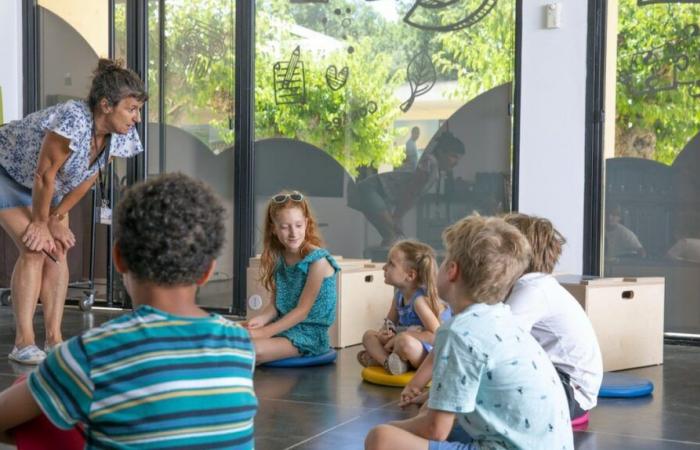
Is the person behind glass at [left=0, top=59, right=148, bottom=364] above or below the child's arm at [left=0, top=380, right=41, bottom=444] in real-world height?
above

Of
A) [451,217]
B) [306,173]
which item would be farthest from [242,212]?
[451,217]

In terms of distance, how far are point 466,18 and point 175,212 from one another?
4769 millimetres

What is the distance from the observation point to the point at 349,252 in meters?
6.50

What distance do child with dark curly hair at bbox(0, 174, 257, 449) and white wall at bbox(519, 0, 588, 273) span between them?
4.30 m

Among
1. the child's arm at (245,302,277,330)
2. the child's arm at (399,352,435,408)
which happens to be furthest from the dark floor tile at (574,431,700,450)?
the child's arm at (245,302,277,330)

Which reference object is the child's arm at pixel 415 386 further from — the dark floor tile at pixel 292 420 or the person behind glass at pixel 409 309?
the person behind glass at pixel 409 309

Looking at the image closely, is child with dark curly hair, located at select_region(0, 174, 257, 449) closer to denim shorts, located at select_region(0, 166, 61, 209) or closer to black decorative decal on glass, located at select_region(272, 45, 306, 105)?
denim shorts, located at select_region(0, 166, 61, 209)

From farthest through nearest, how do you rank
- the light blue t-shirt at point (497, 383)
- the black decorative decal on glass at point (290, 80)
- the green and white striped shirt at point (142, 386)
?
the black decorative decal on glass at point (290, 80), the light blue t-shirt at point (497, 383), the green and white striped shirt at point (142, 386)

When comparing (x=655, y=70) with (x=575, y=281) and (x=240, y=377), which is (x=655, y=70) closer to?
(x=575, y=281)

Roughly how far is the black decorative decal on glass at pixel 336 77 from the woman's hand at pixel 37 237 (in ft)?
8.00

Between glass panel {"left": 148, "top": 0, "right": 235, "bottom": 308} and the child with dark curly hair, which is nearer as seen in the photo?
the child with dark curly hair

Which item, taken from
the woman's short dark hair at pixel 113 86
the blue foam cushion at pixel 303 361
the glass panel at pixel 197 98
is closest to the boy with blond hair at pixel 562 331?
the blue foam cushion at pixel 303 361

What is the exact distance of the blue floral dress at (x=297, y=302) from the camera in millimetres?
4719

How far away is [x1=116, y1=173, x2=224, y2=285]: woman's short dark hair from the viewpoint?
1.60 m
